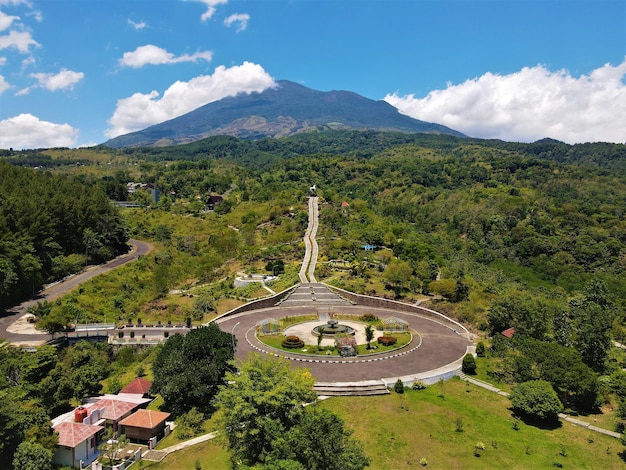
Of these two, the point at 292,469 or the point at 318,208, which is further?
the point at 318,208

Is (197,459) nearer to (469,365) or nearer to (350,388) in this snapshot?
(350,388)

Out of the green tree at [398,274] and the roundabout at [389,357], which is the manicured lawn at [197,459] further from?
the green tree at [398,274]

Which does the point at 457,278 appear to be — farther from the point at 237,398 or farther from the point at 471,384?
the point at 237,398

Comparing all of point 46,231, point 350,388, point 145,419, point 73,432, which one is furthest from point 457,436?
point 46,231

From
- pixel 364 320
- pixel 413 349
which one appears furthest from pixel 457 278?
pixel 413 349

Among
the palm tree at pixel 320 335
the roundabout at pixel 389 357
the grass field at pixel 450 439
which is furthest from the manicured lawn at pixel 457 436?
the palm tree at pixel 320 335

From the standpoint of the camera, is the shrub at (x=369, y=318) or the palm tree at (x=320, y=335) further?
the shrub at (x=369, y=318)

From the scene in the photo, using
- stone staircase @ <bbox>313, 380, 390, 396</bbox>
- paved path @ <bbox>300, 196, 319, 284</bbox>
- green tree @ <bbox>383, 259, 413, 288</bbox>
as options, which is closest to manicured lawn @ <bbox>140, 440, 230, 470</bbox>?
stone staircase @ <bbox>313, 380, 390, 396</bbox>
